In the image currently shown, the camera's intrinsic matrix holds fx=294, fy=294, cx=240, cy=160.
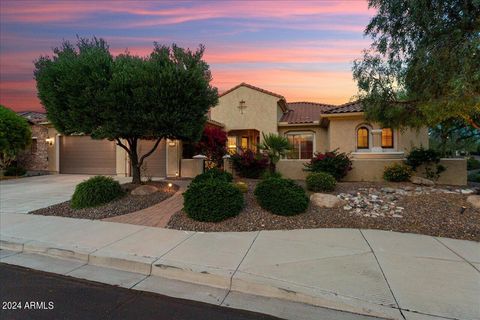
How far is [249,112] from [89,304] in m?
16.9

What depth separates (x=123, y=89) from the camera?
8.45 m

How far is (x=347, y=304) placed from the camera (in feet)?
11.8

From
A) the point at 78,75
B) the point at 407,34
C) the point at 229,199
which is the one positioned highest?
the point at 407,34

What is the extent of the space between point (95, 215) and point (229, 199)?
146 inches

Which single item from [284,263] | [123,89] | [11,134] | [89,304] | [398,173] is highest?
[123,89]

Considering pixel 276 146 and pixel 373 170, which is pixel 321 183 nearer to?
pixel 276 146

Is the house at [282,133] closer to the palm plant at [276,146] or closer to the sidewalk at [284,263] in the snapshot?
the palm plant at [276,146]

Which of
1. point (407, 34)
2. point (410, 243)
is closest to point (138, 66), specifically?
point (407, 34)

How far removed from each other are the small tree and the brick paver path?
13151mm

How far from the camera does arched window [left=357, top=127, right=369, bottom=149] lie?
15.7m

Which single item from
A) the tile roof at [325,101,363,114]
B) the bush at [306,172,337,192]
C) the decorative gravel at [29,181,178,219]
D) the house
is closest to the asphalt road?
the decorative gravel at [29,181,178,219]

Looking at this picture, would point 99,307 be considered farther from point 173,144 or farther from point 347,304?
point 173,144

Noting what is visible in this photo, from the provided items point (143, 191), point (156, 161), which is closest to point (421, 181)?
point (143, 191)

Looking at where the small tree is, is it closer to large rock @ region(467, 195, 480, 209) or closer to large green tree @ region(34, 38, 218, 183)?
large green tree @ region(34, 38, 218, 183)
